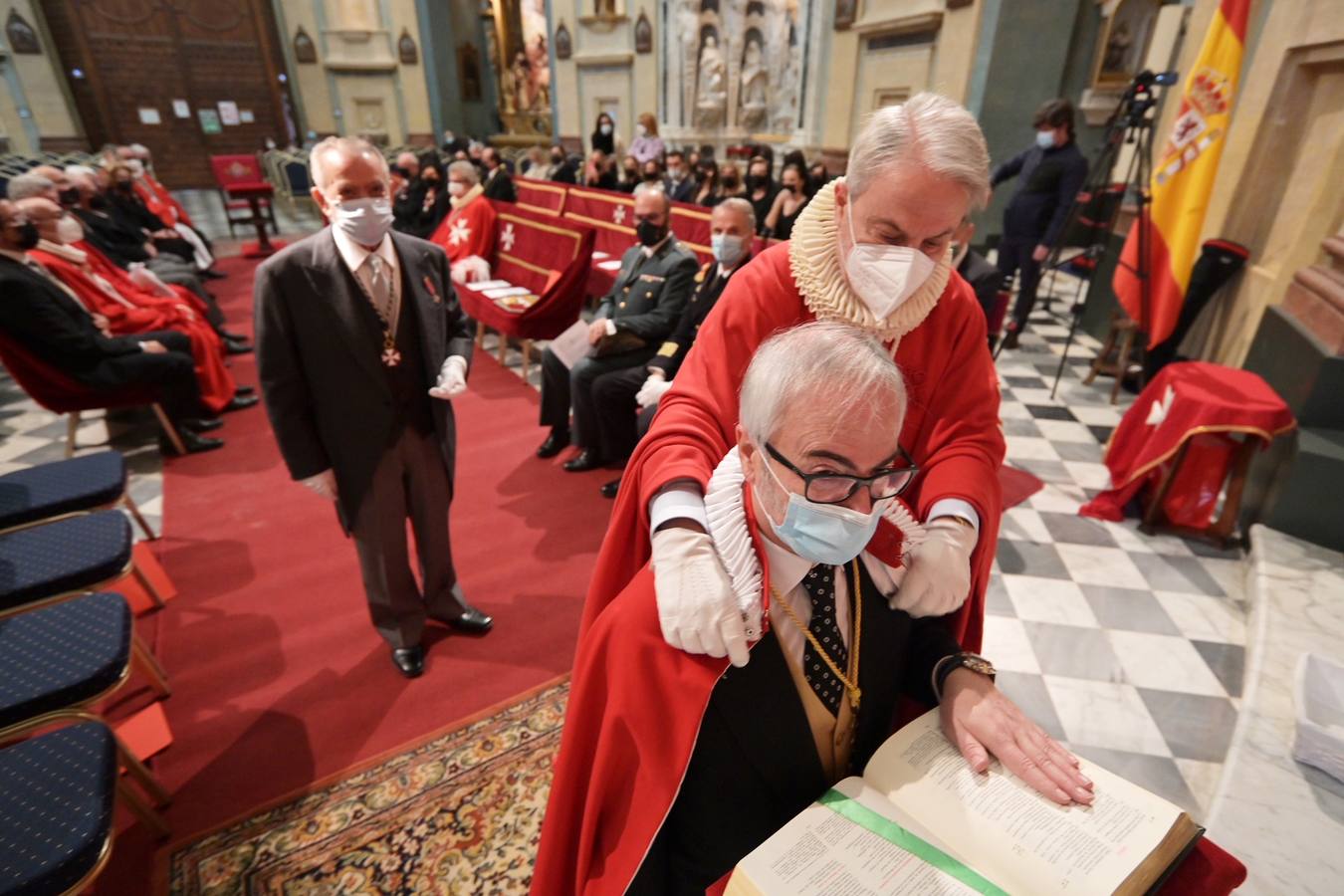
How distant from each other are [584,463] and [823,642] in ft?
11.0

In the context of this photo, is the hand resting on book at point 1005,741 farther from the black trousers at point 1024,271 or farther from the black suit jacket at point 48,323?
the black trousers at point 1024,271

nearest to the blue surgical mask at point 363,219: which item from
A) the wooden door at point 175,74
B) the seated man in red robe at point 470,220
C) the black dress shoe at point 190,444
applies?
the black dress shoe at point 190,444

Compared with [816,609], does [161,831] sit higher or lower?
lower

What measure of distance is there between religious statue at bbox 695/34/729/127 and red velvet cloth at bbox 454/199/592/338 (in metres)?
8.57

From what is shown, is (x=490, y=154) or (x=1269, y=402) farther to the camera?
(x=490, y=154)

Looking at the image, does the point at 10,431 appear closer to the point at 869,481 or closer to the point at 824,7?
the point at 869,481

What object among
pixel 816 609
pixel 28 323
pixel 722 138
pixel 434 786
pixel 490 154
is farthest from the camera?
pixel 722 138

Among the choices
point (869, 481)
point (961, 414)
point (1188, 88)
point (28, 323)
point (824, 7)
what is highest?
point (824, 7)

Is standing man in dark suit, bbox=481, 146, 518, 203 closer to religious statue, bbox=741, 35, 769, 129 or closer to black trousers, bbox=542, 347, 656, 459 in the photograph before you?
black trousers, bbox=542, 347, 656, 459

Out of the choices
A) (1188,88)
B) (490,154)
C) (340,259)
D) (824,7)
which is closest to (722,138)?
(824,7)

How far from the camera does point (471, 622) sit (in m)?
2.99

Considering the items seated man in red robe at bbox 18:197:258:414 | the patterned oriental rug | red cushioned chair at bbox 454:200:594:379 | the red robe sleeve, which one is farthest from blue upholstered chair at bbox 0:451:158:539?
red cushioned chair at bbox 454:200:594:379

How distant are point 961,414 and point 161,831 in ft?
8.90

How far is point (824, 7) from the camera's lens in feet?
34.7
